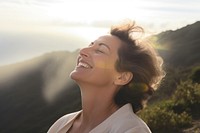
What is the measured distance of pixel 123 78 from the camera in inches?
178

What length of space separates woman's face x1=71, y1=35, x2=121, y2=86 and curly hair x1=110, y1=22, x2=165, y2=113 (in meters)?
0.08

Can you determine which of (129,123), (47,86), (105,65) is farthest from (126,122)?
(47,86)

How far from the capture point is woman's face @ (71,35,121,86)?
446cm

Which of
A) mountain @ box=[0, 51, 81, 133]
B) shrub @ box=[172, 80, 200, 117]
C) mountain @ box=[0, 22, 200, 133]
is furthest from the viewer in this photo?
mountain @ box=[0, 51, 81, 133]

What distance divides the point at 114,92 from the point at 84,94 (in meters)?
0.31

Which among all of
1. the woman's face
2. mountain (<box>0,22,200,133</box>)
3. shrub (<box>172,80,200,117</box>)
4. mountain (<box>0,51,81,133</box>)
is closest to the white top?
the woman's face

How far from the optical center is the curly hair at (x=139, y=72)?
→ 4445mm

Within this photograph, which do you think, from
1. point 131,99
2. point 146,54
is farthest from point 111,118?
point 146,54

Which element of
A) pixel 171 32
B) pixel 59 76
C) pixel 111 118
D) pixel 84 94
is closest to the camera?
pixel 111 118

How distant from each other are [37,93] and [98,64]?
133m

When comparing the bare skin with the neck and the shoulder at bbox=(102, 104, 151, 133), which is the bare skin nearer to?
the neck

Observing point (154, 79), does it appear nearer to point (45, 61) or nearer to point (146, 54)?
point (146, 54)

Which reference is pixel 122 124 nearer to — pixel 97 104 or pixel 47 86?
pixel 97 104

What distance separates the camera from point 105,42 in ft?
15.4
